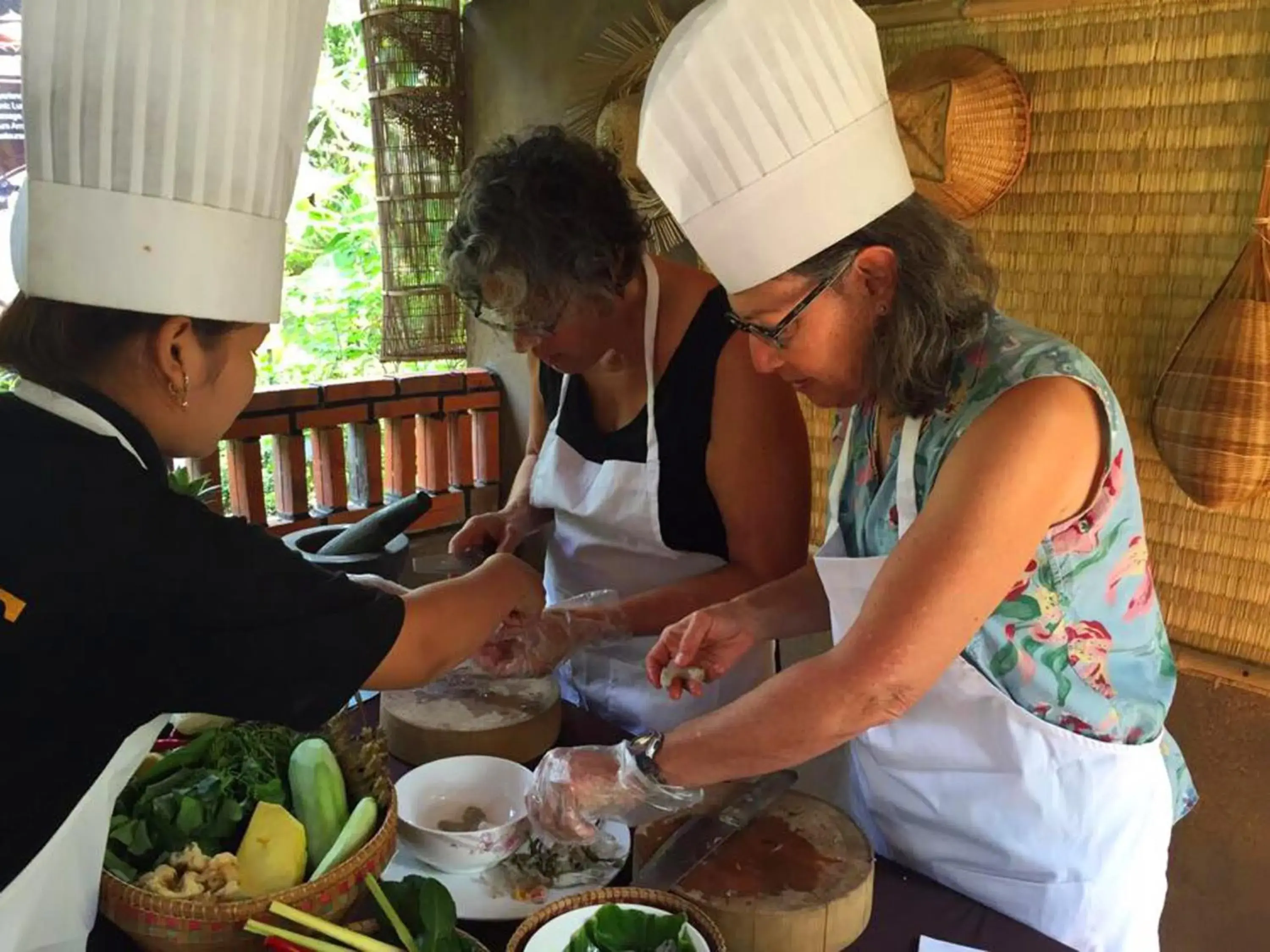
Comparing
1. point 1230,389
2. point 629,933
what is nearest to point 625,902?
point 629,933

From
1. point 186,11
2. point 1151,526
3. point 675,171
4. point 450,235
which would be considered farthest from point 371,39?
point 1151,526

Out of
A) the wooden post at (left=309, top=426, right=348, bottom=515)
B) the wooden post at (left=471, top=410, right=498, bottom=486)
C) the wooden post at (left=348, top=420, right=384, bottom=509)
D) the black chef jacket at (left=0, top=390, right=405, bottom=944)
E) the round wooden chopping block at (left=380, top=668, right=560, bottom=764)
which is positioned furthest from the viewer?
the wooden post at (left=471, top=410, right=498, bottom=486)

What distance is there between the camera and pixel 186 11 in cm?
86

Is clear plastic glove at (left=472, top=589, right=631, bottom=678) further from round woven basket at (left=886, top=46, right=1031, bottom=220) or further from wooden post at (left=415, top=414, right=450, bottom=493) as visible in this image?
wooden post at (left=415, top=414, right=450, bottom=493)

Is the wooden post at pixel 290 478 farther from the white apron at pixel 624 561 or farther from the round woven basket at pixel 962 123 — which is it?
the round woven basket at pixel 962 123

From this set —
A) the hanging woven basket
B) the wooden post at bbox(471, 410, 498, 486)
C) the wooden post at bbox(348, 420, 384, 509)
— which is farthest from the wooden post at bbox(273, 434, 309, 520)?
the hanging woven basket

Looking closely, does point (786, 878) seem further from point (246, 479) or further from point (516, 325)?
point (246, 479)

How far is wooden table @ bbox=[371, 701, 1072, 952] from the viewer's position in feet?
3.17

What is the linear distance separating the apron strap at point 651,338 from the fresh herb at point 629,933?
2.58 ft

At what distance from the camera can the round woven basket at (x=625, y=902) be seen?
872mm

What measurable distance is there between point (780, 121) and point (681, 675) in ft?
2.27

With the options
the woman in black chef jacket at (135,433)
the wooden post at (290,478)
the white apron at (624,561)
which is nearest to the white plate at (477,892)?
the woman in black chef jacket at (135,433)

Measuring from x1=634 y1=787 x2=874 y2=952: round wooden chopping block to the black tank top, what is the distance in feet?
1.78

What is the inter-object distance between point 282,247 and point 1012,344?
0.76m
